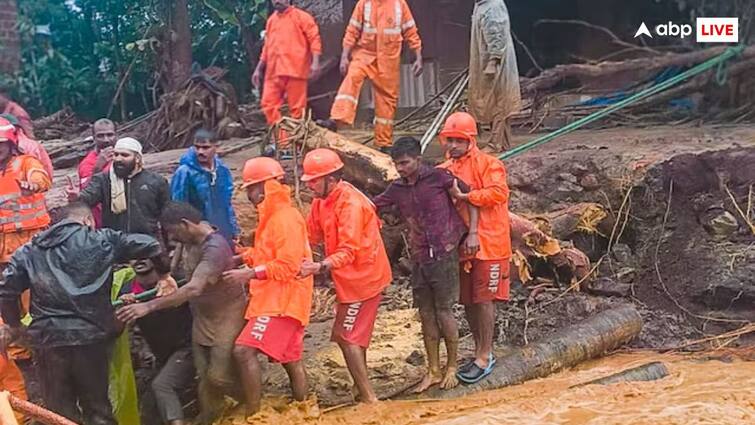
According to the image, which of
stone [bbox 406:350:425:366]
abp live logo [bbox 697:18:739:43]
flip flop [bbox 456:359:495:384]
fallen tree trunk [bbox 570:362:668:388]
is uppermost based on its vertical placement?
abp live logo [bbox 697:18:739:43]

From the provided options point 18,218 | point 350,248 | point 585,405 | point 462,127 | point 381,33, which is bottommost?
point 585,405

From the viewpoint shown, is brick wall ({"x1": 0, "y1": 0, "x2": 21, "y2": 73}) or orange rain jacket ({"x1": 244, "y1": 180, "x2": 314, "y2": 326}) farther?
brick wall ({"x1": 0, "y1": 0, "x2": 21, "y2": 73})

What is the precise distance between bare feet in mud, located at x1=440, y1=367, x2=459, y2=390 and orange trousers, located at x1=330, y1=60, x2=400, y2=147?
119 inches

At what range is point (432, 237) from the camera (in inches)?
234

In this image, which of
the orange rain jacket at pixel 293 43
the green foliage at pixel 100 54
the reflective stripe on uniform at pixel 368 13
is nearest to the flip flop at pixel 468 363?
the reflective stripe on uniform at pixel 368 13

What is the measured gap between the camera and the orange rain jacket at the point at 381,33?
8352 mm

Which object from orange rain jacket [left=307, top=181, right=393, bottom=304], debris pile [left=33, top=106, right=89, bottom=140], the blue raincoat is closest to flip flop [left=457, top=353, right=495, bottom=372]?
orange rain jacket [left=307, top=181, right=393, bottom=304]

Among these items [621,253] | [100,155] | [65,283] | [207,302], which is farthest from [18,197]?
[621,253]

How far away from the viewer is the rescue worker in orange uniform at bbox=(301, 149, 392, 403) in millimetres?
5527

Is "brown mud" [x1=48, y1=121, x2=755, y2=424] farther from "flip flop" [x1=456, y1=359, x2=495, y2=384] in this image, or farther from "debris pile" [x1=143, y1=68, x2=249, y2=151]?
"debris pile" [x1=143, y1=68, x2=249, y2=151]

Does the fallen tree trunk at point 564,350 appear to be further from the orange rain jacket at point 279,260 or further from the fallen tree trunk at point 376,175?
the orange rain jacket at point 279,260

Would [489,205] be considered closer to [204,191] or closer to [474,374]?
[474,374]

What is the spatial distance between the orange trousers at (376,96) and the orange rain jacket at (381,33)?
0.15 feet

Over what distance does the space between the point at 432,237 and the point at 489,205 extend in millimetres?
419
